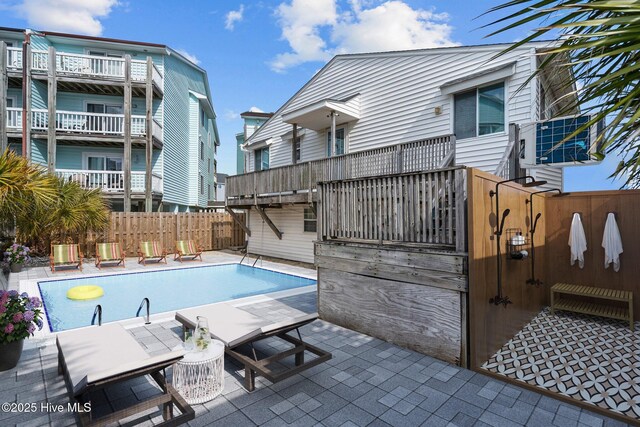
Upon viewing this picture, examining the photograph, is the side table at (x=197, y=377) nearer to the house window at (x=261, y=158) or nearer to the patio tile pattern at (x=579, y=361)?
the patio tile pattern at (x=579, y=361)

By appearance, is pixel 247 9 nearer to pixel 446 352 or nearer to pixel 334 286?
pixel 334 286

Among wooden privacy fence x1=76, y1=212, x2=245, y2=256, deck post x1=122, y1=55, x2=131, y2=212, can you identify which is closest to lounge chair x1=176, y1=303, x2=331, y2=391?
Answer: wooden privacy fence x1=76, y1=212, x2=245, y2=256

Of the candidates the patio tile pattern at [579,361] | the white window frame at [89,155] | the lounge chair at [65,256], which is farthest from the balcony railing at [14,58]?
the patio tile pattern at [579,361]

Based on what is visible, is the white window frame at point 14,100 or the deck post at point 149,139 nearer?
the deck post at point 149,139

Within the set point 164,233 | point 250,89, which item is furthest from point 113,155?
point 250,89

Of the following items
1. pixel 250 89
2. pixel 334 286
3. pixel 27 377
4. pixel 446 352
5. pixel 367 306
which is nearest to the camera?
pixel 27 377

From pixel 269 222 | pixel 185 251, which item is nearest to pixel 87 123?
pixel 185 251

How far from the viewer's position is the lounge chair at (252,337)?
11.5 feet

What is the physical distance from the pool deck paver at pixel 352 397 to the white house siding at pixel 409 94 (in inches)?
248

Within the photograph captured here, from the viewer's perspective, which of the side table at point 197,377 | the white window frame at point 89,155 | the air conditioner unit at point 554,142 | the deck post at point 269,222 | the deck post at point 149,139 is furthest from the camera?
the white window frame at point 89,155

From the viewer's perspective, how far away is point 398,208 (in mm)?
4844

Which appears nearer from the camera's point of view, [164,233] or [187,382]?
[187,382]

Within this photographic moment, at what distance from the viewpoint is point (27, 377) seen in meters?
3.69

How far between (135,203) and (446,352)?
18.1m
